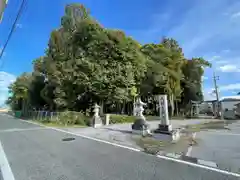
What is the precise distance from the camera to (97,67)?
16.5 meters

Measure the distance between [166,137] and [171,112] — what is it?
63.0 feet

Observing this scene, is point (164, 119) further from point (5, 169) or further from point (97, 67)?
point (97, 67)

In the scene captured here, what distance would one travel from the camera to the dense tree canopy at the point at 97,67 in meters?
16.8

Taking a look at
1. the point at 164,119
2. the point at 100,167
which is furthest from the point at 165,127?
the point at 100,167

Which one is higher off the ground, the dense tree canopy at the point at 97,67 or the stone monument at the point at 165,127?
the dense tree canopy at the point at 97,67

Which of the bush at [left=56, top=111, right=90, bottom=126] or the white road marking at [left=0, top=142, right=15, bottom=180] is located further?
the bush at [left=56, top=111, right=90, bottom=126]

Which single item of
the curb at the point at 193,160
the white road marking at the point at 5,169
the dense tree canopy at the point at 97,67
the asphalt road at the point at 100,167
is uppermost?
the dense tree canopy at the point at 97,67

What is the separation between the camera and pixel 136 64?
19.4m

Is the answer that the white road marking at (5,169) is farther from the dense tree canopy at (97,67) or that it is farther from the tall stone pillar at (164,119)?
the dense tree canopy at (97,67)

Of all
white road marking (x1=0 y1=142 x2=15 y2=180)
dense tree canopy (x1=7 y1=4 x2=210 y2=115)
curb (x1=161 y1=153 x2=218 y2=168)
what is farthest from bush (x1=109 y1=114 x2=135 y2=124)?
white road marking (x1=0 y1=142 x2=15 y2=180)

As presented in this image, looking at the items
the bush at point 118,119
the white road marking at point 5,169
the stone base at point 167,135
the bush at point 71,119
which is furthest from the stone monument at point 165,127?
the bush at point 71,119

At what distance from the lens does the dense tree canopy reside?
55.2ft

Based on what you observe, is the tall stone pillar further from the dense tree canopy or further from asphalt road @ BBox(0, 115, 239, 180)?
the dense tree canopy

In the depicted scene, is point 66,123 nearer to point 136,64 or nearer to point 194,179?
point 136,64
